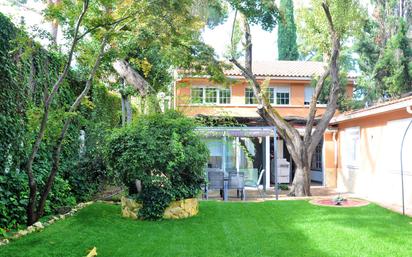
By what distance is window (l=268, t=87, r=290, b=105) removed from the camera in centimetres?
2359

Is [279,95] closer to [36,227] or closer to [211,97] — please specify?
[211,97]

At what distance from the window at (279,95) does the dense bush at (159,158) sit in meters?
14.0

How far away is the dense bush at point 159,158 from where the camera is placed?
934 centimetres

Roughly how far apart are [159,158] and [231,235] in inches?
97.6

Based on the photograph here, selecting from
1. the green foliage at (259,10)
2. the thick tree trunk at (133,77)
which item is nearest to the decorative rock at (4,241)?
the thick tree trunk at (133,77)

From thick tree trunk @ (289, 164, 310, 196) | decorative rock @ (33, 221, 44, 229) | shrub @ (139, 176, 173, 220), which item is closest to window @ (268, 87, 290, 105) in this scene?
thick tree trunk @ (289, 164, 310, 196)

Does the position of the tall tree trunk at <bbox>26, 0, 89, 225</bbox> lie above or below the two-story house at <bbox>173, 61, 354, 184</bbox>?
below

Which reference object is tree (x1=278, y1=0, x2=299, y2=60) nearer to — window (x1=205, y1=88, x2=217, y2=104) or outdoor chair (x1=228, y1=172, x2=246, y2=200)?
window (x1=205, y1=88, x2=217, y2=104)

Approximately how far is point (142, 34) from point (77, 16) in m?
2.12

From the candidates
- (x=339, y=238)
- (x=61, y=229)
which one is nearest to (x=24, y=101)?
(x=61, y=229)

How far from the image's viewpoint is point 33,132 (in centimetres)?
902

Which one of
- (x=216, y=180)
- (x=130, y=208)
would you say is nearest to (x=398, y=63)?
(x=216, y=180)

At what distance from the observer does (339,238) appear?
7832mm

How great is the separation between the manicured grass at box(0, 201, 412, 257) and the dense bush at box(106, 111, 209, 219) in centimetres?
71
